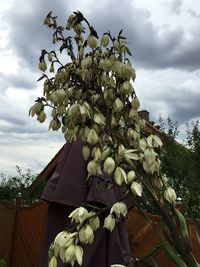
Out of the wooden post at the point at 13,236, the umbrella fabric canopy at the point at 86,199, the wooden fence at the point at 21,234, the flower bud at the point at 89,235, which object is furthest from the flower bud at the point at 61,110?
the wooden post at the point at 13,236

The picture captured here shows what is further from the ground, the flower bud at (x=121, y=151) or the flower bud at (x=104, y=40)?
the flower bud at (x=104, y=40)

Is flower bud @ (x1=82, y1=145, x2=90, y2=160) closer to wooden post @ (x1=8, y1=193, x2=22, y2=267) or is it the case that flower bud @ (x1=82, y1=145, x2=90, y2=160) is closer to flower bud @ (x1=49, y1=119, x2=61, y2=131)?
flower bud @ (x1=49, y1=119, x2=61, y2=131)

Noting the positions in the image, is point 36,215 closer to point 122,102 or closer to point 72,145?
point 72,145

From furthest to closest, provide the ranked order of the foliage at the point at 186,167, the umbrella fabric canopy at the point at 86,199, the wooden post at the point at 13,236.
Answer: the foliage at the point at 186,167, the wooden post at the point at 13,236, the umbrella fabric canopy at the point at 86,199

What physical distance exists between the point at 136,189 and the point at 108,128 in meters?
0.30

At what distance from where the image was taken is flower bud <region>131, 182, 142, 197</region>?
1.68 metres

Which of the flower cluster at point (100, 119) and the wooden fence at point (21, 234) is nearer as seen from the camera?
the flower cluster at point (100, 119)

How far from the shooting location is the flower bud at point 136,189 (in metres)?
1.68

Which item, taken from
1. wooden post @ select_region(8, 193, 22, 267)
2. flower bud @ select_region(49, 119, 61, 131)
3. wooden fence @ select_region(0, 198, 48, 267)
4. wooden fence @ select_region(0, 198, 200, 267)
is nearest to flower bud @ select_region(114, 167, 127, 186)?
flower bud @ select_region(49, 119, 61, 131)

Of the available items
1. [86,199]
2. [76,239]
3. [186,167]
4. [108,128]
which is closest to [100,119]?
[108,128]

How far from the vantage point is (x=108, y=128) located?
6.13 ft

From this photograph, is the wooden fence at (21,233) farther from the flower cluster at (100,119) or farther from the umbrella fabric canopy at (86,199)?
the flower cluster at (100,119)

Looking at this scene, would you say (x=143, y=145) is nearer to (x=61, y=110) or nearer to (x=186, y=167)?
(x=61, y=110)

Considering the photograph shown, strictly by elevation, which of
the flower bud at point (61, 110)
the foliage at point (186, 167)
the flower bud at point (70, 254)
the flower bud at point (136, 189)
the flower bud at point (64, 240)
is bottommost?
the flower bud at point (70, 254)
